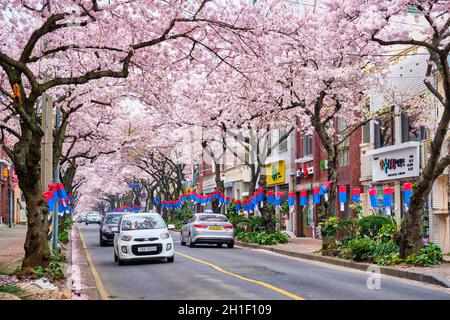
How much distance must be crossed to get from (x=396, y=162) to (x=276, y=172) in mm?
18136

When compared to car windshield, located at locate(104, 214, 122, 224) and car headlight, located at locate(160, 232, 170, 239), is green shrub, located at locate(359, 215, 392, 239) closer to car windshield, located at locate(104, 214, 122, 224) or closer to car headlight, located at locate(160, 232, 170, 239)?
car headlight, located at locate(160, 232, 170, 239)

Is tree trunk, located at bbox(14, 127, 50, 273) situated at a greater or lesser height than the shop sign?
lesser

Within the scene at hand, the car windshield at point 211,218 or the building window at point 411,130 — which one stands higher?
the building window at point 411,130

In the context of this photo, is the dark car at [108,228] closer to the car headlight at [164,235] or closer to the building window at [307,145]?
the car headlight at [164,235]

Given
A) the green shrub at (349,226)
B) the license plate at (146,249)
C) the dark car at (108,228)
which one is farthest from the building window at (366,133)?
the license plate at (146,249)

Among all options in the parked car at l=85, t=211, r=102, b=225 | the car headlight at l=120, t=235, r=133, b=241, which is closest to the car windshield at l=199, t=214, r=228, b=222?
the car headlight at l=120, t=235, r=133, b=241

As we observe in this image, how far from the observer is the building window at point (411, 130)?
86.5 ft

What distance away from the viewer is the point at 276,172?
151 feet

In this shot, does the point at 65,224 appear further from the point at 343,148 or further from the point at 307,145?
the point at 343,148

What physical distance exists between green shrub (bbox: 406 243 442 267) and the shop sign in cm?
864

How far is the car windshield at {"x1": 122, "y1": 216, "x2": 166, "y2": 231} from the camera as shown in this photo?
20516 millimetres

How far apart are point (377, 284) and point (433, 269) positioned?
2.98 meters

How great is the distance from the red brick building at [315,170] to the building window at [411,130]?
16.4ft

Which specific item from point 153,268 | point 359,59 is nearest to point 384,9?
point 359,59
